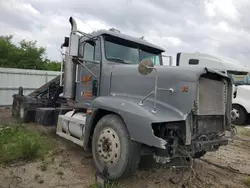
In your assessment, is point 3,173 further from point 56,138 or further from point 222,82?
point 222,82

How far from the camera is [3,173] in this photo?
395 cm

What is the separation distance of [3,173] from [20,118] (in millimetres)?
4555

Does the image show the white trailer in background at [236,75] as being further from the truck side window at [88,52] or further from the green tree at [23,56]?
the green tree at [23,56]

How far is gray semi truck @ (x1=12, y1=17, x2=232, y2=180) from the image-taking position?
343 cm

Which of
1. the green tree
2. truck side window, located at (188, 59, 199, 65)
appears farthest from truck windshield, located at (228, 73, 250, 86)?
the green tree

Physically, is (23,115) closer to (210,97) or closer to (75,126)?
(75,126)

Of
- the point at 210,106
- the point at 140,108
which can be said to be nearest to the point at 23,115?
the point at 140,108

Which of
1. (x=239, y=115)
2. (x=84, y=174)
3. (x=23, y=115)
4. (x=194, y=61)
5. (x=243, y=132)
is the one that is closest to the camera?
(x=84, y=174)

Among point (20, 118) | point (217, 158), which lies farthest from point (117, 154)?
point (20, 118)

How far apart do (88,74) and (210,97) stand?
8.76 ft

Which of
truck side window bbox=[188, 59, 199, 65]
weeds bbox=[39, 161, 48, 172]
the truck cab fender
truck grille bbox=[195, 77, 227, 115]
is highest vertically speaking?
truck side window bbox=[188, 59, 199, 65]

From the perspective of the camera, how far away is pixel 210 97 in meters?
3.76

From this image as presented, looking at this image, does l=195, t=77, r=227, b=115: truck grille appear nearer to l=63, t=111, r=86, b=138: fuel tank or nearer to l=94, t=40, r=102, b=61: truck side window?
l=94, t=40, r=102, b=61: truck side window

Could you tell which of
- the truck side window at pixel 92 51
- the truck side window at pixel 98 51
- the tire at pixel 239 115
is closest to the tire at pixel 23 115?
the truck side window at pixel 92 51
